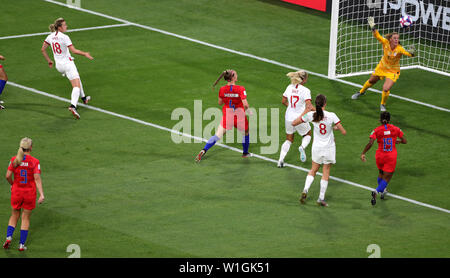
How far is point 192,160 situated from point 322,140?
323 cm

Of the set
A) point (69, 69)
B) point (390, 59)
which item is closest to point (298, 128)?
point (390, 59)

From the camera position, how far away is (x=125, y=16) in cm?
Answer: 2819

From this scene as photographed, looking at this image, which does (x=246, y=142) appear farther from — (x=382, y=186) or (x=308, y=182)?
(x=382, y=186)

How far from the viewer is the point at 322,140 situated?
15797 millimetres

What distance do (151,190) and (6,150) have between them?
3.56 m

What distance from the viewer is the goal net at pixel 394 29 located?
24.9 m

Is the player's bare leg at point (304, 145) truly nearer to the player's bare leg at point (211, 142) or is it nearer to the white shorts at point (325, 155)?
the player's bare leg at point (211, 142)

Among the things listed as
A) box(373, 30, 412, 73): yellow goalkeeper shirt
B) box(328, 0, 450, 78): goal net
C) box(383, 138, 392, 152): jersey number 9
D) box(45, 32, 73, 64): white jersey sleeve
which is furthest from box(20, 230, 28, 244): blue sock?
box(328, 0, 450, 78): goal net

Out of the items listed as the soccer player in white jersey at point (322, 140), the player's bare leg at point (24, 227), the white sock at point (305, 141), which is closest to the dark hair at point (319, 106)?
the soccer player in white jersey at point (322, 140)

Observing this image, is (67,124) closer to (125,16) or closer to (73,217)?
(73,217)

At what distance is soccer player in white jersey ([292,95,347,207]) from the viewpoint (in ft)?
51.1

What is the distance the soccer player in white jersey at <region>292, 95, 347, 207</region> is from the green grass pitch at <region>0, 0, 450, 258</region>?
43cm

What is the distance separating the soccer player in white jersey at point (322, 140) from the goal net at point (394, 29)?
8.61 metres

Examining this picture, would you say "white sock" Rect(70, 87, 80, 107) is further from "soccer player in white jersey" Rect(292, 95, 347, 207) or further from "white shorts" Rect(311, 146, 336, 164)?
"white shorts" Rect(311, 146, 336, 164)
